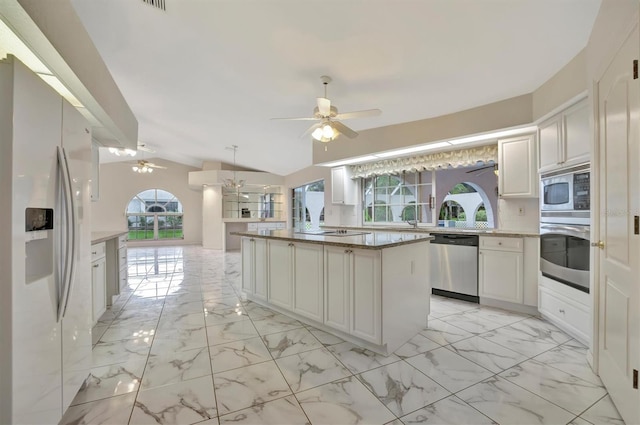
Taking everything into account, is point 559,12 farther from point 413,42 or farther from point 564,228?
point 564,228

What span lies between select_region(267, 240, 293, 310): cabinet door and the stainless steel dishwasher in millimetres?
2030

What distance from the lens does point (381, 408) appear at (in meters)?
1.62

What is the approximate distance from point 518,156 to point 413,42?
2.00 metres

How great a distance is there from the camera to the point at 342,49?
2.49 metres

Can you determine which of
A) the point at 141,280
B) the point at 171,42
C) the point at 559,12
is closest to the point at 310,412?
the point at 559,12

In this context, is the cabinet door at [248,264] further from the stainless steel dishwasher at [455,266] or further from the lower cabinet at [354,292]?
the stainless steel dishwasher at [455,266]

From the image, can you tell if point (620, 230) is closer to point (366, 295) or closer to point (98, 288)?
point (366, 295)

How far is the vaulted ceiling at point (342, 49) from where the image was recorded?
2.05 m

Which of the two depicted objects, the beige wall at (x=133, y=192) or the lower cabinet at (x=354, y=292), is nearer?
the lower cabinet at (x=354, y=292)

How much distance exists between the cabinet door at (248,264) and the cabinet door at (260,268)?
0.22ft

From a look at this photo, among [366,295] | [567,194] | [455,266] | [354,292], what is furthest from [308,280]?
[567,194]

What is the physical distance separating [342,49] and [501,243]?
8.85 feet

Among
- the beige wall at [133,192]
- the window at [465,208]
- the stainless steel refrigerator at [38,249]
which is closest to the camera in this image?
the stainless steel refrigerator at [38,249]

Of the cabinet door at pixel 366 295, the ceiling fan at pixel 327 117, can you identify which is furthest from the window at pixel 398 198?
the cabinet door at pixel 366 295
